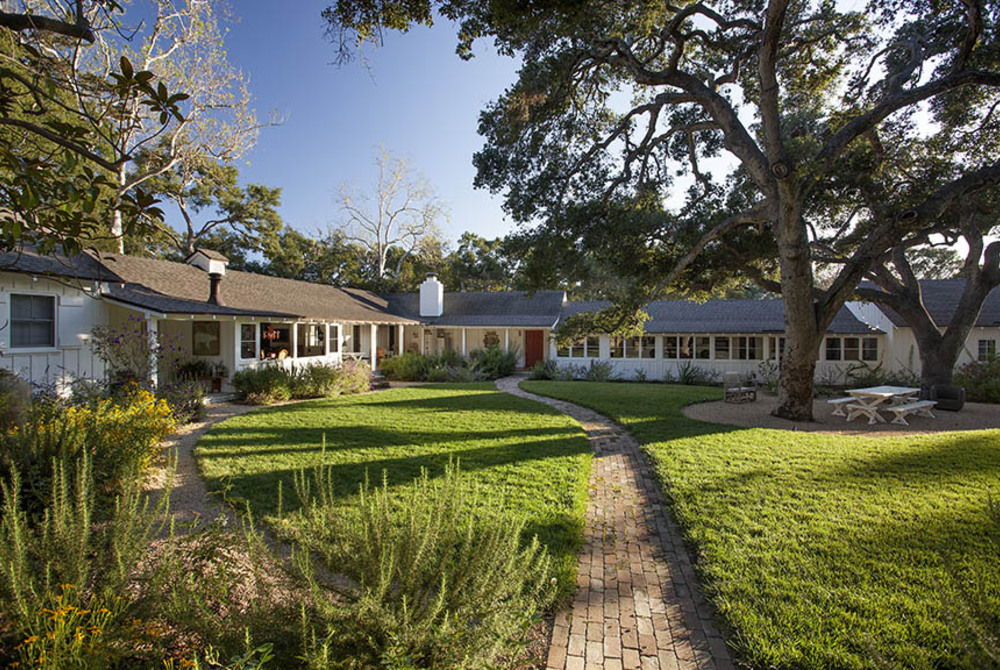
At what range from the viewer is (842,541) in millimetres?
4188

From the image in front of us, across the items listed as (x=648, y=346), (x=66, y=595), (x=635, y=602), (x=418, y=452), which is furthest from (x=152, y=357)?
(x=648, y=346)

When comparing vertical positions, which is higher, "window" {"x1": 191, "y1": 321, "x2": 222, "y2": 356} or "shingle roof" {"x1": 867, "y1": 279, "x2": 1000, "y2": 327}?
"shingle roof" {"x1": 867, "y1": 279, "x2": 1000, "y2": 327}

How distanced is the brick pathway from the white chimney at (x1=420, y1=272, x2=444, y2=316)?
21.0 meters

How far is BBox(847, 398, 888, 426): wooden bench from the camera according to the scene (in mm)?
10617

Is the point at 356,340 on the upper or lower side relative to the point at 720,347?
upper

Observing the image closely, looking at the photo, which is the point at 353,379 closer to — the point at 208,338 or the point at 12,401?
the point at 208,338

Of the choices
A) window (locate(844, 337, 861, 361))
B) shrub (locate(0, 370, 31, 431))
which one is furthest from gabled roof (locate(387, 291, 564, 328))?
shrub (locate(0, 370, 31, 431))

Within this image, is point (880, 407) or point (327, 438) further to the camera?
point (880, 407)

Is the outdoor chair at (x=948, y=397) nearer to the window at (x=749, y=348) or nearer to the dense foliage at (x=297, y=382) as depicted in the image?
the window at (x=749, y=348)

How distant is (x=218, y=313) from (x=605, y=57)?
1241 centimetres

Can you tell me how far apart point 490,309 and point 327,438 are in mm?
18552

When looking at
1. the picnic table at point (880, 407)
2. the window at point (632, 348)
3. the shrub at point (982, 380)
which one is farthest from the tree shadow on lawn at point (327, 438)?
the shrub at point (982, 380)

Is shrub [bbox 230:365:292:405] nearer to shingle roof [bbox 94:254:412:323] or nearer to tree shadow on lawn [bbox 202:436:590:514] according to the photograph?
shingle roof [bbox 94:254:412:323]

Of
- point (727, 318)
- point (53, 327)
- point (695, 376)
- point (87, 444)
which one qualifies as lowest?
point (695, 376)
